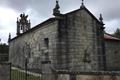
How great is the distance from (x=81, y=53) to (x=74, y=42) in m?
1.21

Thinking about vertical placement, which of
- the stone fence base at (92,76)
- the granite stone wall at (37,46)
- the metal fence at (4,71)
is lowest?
the stone fence base at (92,76)

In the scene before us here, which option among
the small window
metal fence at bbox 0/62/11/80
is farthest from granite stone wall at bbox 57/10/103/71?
metal fence at bbox 0/62/11/80

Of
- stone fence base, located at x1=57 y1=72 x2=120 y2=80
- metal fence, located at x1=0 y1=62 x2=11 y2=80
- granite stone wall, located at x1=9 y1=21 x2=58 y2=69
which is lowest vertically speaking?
stone fence base, located at x1=57 y1=72 x2=120 y2=80

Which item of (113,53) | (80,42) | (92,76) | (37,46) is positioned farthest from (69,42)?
(113,53)

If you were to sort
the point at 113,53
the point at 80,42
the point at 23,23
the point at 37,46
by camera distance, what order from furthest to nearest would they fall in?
1. the point at 23,23
2. the point at 113,53
3. the point at 37,46
4. the point at 80,42

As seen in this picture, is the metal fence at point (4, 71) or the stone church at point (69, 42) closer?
the metal fence at point (4, 71)

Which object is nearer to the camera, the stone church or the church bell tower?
the stone church


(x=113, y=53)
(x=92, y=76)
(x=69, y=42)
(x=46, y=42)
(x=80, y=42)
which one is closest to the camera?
(x=92, y=76)

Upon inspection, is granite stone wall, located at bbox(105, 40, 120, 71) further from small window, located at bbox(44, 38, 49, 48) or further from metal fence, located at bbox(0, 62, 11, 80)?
metal fence, located at bbox(0, 62, 11, 80)

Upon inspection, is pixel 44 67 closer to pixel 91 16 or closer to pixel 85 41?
pixel 85 41

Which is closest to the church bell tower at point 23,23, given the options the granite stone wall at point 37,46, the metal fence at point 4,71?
the granite stone wall at point 37,46

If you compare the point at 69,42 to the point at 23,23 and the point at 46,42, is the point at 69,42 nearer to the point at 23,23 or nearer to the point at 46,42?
the point at 46,42

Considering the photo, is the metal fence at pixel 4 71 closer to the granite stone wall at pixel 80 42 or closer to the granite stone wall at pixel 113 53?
the granite stone wall at pixel 80 42

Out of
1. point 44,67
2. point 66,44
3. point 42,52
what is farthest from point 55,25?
point 44,67
